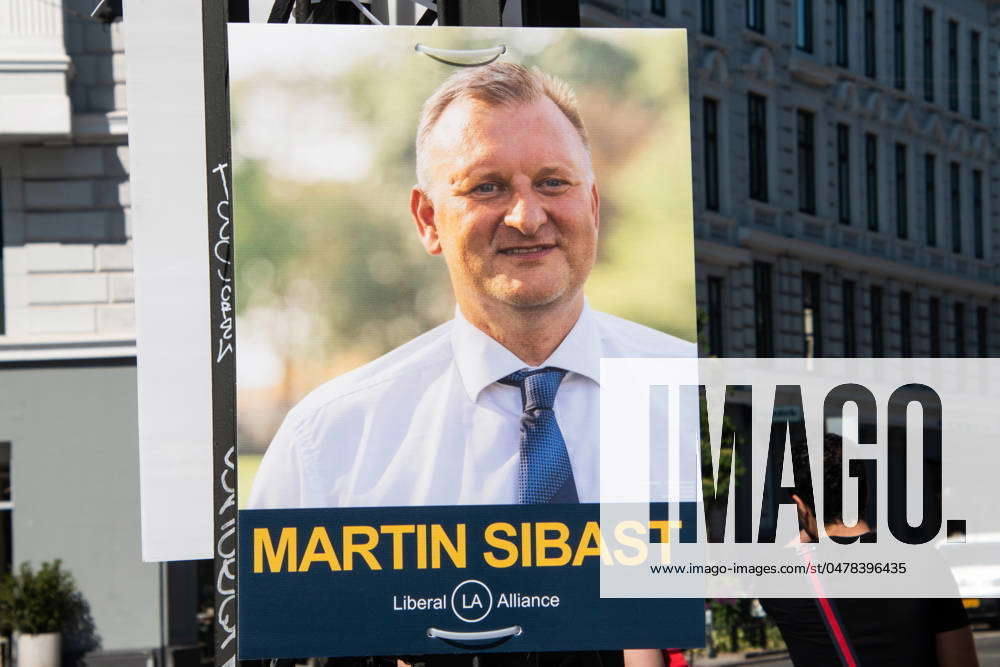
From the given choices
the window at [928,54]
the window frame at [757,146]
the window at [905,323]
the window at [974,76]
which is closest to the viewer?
the window frame at [757,146]

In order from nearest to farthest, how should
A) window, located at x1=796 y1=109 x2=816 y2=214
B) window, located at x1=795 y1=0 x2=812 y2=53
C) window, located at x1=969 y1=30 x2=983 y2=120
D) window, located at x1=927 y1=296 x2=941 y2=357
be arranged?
window, located at x1=795 y1=0 x2=812 y2=53 → window, located at x1=796 y1=109 x2=816 y2=214 → window, located at x1=927 y1=296 x2=941 y2=357 → window, located at x1=969 y1=30 x2=983 y2=120

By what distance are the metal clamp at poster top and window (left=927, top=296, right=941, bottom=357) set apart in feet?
138

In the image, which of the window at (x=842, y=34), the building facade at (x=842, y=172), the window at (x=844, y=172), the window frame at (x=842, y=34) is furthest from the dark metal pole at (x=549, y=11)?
the window at (x=842, y=34)

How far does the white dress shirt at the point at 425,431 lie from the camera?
14.5 ft

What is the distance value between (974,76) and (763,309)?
1530cm

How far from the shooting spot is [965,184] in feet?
156

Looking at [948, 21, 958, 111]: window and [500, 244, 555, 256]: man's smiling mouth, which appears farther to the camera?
[948, 21, 958, 111]: window

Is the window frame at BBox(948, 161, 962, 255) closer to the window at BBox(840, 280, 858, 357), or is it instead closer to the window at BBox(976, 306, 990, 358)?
the window at BBox(976, 306, 990, 358)

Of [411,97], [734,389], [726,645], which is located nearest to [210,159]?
[411,97]

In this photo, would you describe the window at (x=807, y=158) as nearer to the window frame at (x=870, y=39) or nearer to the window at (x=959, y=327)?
the window frame at (x=870, y=39)

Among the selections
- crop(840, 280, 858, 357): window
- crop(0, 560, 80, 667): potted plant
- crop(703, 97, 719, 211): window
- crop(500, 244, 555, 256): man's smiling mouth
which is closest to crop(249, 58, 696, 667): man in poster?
crop(500, 244, 555, 256): man's smiling mouth

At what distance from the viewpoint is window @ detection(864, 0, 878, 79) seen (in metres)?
41.5

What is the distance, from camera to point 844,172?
4059cm

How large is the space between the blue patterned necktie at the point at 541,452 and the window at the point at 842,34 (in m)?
37.0
